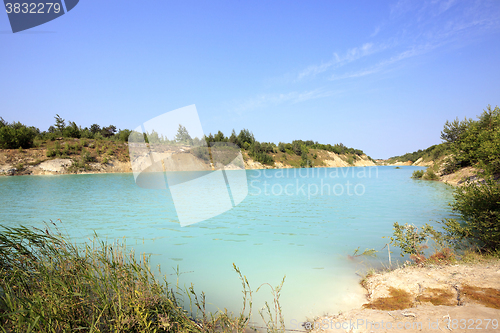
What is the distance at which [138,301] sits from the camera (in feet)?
9.20

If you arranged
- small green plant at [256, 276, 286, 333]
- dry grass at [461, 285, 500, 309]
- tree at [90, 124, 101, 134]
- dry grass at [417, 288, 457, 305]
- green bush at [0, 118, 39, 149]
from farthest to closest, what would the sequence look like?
tree at [90, 124, 101, 134], green bush at [0, 118, 39, 149], dry grass at [417, 288, 457, 305], dry grass at [461, 285, 500, 309], small green plant at [256, 276, 286, 333]

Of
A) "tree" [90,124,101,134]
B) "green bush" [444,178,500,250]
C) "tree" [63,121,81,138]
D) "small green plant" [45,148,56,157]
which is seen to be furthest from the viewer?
"tree" [90,124,101,134]

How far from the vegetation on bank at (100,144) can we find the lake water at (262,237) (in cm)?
574

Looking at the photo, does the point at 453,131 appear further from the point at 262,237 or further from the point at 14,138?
the point at 14,138

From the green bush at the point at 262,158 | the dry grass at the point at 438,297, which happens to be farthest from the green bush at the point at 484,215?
the green bush at the point at 262,158

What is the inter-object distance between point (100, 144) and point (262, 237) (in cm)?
5583

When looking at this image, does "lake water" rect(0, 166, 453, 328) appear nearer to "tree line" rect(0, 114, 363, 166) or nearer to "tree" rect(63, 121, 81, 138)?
"tree line" rect(0, 114, 363, 166)

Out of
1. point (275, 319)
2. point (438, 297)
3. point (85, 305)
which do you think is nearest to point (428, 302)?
point (438, 297)

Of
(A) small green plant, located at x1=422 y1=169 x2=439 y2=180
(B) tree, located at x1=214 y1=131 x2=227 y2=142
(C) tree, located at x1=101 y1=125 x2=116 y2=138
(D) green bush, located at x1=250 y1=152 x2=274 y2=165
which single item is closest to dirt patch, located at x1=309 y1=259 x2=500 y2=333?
(A) small green plant, located at x1=422 y1=169 x2=439 y2=180

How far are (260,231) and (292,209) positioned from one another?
14.8 ft

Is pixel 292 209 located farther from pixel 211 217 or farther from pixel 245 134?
pixel 245 134

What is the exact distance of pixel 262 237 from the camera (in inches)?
340

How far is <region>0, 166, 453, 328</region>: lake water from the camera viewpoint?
478 cm

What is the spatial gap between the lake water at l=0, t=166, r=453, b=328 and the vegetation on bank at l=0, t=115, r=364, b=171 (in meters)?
5.74
